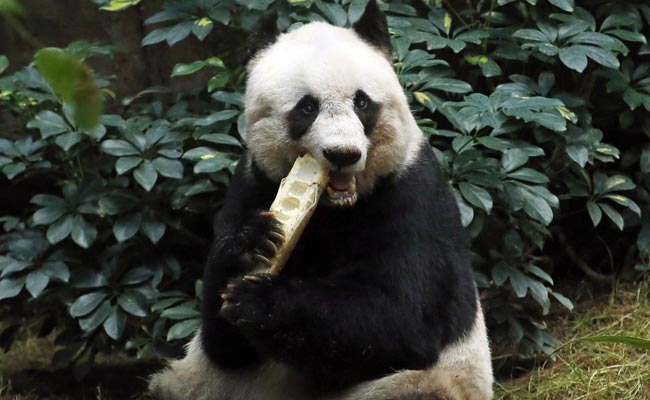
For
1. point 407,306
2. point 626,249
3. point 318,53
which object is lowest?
point 626,249

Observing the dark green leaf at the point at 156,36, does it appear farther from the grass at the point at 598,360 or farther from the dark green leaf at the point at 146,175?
the grass at the point at 598,360

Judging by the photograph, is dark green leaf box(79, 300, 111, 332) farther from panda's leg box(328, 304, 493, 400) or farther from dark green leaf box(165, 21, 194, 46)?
panda's leg box(328, 304, 493, 400)

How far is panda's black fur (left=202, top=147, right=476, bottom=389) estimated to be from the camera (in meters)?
2.99

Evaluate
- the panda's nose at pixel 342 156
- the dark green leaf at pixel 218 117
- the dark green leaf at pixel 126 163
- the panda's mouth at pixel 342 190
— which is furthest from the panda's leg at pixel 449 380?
the dark green leaf at pixel 126 163

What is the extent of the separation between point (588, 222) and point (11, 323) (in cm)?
389

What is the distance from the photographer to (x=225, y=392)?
145 inches

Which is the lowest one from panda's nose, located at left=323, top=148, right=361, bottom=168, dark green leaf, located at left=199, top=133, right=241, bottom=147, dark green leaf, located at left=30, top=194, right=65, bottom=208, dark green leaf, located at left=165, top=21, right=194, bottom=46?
dark green leaf, located at left=30, top=194, right=65, bottom=208

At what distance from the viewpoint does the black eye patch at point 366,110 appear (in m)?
3.04

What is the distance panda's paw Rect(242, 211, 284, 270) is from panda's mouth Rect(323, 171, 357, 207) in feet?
0.72

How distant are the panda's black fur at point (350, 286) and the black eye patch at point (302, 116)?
34 centimetres

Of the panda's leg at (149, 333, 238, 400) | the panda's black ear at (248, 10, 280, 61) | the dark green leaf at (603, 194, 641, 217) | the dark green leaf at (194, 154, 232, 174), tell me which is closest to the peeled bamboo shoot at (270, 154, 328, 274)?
the panda's black ear at (248, 10, 280, 61)

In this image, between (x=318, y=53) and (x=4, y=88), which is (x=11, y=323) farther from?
(x=318, y=53)

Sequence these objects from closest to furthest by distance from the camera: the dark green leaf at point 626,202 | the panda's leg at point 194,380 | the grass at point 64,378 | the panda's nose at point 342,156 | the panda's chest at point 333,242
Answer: the panda's nose at point 342,156, the panda's chest at point 333,242, the panda's leg at point 194,380, the dark green leaf at point 626,202, the grass at point 64,378

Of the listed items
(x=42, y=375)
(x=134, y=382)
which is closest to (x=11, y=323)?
(x=42, y=375)
